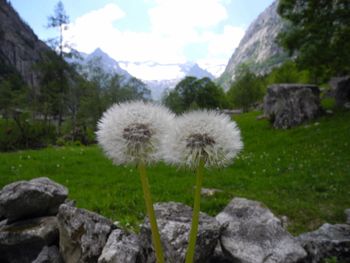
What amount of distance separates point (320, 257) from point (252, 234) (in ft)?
3.83

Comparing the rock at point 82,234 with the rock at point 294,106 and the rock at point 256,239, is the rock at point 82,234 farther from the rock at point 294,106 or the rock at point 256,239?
the rock at point 294,106

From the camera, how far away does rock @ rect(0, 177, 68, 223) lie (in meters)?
6.25

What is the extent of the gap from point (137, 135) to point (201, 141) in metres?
0.46

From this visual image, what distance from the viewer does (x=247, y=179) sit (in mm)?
13570

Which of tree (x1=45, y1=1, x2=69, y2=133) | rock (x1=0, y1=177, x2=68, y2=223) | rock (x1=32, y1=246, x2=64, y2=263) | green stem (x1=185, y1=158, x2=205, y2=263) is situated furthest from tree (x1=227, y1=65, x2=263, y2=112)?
green stem (x1=185, y1=158, x2=205, y2=263)

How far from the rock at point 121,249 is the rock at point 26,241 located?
1662 mm

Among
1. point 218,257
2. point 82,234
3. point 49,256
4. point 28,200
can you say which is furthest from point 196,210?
point 28,200

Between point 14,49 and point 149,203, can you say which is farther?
point 14,49

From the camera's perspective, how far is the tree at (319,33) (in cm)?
2123

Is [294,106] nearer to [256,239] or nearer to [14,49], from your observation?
[256,239]

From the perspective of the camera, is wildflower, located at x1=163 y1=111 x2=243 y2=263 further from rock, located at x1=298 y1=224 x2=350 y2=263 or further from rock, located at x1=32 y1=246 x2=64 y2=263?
rock, located at x1=32 y1=246 x2=64 y2=263

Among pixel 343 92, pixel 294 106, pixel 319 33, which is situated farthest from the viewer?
pixel 343 92

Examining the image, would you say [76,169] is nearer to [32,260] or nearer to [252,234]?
[32,260]

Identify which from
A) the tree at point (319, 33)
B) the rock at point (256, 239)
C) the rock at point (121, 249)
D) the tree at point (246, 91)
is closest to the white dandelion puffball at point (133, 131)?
the rock at point (121, 249)
